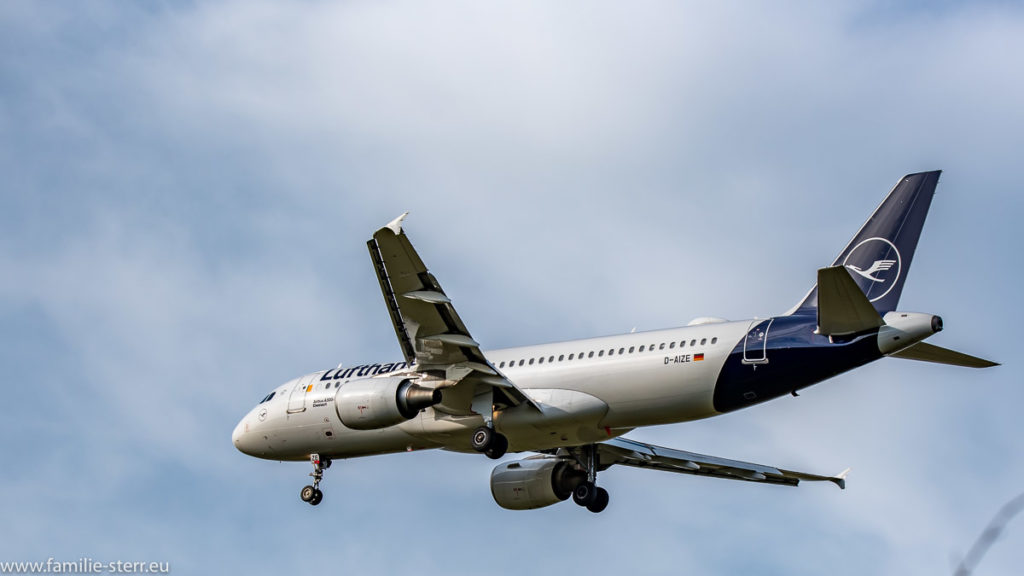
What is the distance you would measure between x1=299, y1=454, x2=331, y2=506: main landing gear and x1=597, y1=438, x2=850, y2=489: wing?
6968 millimetres

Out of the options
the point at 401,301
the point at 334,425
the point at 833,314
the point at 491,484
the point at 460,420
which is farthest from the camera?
the point at 491,484

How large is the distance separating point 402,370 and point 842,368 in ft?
32.8

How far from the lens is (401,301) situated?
27078 mm

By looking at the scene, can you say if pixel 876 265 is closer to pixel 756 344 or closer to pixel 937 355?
pixel 937 355

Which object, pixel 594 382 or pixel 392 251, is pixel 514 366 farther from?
pixel 392 251

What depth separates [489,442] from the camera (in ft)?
93.8

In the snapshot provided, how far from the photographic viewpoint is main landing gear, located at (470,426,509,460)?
2862 cm

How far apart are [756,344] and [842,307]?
2.24 m

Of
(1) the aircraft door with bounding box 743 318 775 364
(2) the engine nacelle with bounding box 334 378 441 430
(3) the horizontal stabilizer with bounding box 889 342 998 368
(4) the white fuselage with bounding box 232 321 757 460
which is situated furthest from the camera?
(2) the engine nacelle with bounding box 334 378 441 430

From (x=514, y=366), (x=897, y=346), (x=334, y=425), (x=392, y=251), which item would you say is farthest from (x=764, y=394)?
(x=334, y=425)

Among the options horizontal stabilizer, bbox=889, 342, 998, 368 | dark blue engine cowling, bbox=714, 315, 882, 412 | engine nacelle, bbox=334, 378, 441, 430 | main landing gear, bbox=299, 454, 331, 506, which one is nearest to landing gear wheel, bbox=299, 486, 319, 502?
main landing gear, bbox=299, 454, 331, 506

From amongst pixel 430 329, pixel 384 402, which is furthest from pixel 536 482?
pixel 430 329

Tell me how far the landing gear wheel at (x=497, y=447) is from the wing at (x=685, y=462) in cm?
547

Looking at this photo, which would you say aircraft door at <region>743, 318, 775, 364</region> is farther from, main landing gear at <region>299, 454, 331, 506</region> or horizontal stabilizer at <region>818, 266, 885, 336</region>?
main landing gear at <region>299, 454, 331, 506</region>
